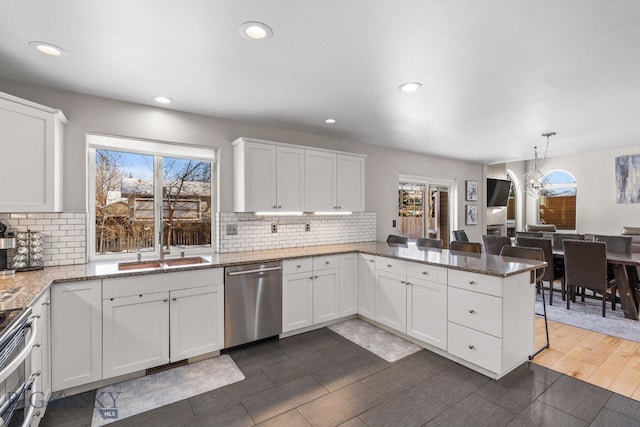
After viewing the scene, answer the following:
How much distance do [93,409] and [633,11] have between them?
4.09 metres

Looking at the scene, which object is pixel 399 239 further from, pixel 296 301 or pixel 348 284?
pixel 296 301

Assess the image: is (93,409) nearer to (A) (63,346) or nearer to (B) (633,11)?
(A) (63,346)

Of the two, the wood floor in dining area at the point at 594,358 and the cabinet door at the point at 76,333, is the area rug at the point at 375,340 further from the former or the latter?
the cabinet door at the point at 76,333

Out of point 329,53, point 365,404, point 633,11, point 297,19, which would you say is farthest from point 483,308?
point 297,19

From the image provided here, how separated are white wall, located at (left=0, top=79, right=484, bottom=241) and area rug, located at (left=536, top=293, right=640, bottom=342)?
2.45 m

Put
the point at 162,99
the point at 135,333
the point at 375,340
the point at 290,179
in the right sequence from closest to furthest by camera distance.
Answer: the point at 135,333
the point at 162,99
the point at 375,340
the point at 290,179

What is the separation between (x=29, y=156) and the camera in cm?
225

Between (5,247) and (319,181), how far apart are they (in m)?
2.91

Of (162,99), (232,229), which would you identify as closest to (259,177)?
(232,229)

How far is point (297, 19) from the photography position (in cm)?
173

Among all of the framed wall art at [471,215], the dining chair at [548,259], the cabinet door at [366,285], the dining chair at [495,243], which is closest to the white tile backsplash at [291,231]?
the cabinet door at [366,285]

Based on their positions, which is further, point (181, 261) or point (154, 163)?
point (154, 163)

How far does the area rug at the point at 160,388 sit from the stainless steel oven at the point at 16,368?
1.94ft

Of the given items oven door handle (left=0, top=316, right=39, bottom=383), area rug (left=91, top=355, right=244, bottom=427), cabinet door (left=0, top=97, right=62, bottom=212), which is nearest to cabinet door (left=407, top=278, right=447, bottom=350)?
area rug (left=91, top=355, right=244, bottom=427)
